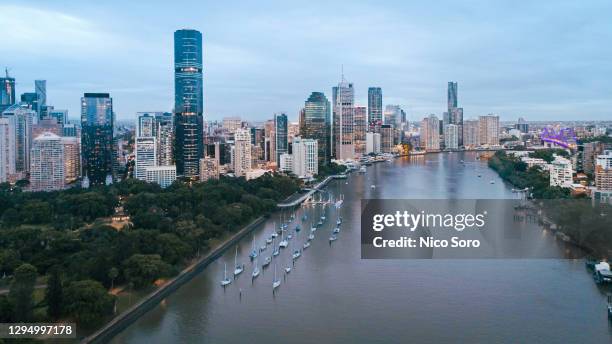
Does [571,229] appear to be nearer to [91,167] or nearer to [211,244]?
[211,244]

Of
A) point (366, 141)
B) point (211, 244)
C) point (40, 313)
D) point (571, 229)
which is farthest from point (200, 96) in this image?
A: point (40, 313)

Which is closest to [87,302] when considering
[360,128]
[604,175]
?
[604,175]

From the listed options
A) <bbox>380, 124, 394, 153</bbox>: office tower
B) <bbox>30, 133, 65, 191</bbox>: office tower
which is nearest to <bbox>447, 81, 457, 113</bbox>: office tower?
<bbox>380, 124, 394, 153</bbox>: office tower

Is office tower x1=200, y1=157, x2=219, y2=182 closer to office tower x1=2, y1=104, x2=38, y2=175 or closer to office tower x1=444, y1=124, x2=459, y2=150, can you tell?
office tower x1=2, y1=104, x2=38, y2=175

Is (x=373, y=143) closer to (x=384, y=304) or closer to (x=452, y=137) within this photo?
(x=452, y=137)

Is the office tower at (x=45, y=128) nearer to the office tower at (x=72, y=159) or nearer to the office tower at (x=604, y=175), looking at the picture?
the office tower at (x=72, y=159)

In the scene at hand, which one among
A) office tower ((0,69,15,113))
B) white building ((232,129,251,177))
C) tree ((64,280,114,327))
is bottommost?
tree ((64,280,114,327))
